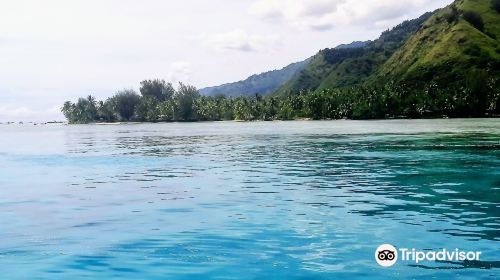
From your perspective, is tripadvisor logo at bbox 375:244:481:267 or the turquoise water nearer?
tripadvisor logo at bbox 375:244:481:267

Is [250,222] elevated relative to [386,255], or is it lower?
lower

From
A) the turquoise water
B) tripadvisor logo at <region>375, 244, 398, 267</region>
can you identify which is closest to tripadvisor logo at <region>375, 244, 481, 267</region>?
tripadvisor logo at <region>375, 244, 398, 267</region>

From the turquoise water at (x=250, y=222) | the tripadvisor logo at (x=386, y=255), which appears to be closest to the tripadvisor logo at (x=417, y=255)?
the tripadvisor logo at (x=386, y=255)

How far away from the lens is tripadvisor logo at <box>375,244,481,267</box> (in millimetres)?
18250

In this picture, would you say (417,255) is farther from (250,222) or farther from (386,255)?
(250,222)

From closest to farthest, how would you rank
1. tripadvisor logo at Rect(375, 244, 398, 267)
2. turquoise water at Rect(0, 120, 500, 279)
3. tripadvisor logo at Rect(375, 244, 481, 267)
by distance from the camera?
1. tripadvisor logo at Rect(375, 244, 398, 267)
2. tripadvisor logo at Rect(375, 244, 481, 267)
3. turquoise water at Rect(0, 120, 500, 279)

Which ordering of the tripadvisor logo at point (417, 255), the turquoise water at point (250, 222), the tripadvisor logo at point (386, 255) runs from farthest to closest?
the turquoise water at point (250, 222) → the tripadvisor logo at point (417, 255) → the tripadvisor logo at point (386, 255)

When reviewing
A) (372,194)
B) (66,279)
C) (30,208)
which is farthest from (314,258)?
Answer: (30,208)

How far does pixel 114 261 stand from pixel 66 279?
2139 millimetres

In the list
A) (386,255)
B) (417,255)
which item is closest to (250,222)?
(386,255)

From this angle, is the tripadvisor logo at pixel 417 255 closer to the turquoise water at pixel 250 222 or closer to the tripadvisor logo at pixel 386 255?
the tripadvisor logo at pixel 386 255

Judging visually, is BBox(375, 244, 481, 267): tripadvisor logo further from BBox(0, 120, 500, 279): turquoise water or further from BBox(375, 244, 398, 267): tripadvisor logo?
BBox(0, 120, 500, 279): turquoise water

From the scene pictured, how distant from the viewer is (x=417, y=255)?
18.8 metres

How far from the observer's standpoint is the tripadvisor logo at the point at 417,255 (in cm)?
1825
